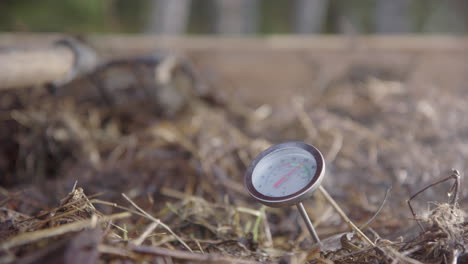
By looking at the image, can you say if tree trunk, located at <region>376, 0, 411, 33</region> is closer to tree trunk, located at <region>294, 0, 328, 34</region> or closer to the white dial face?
tree trunk, located at <region>294, 0, 328, 34</region>

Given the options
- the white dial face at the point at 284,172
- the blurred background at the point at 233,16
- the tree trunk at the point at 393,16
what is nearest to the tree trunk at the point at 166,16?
the blurred background at the point at 233,16

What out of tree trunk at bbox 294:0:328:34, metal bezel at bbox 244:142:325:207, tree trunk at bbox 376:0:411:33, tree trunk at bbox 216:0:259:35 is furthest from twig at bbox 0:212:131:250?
tree trunk at bbox 376:0:411:33

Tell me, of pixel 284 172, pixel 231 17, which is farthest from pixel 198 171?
pixel 231 17

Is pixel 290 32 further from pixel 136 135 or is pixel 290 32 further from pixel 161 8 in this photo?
pixel 136 135

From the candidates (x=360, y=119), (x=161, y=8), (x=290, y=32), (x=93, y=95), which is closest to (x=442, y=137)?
(x=360, y=119)

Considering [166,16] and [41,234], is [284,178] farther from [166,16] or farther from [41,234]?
[166,16]

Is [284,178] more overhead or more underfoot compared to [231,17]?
more underfoot
